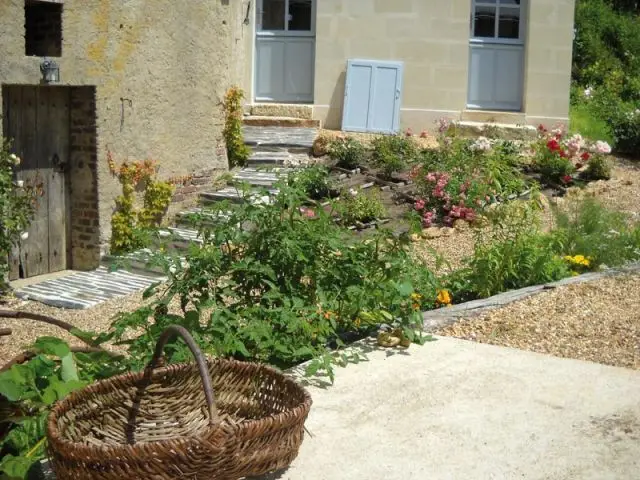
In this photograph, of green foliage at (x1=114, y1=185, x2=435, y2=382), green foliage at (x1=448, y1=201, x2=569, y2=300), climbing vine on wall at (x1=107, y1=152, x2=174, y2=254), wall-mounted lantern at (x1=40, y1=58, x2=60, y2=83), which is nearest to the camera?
green foliage at (x1=114, y1=185, x2=435, y2=382)

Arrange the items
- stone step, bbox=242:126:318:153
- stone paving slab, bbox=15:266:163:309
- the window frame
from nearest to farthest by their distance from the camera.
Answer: stone paving slab, bbox=15:266:163:309, stone step, bbox=242:126:318:153, the window frame

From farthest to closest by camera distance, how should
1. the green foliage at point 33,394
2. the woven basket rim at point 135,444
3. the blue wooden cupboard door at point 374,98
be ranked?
the blue wooden cupboard door at point 374,98 → the green foliage at point 33,394 → the woven basket rim at point 135,444

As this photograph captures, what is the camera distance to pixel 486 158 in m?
10.9

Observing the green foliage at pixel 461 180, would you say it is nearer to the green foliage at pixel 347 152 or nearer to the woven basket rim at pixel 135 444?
the green foliage at pixel 347 152

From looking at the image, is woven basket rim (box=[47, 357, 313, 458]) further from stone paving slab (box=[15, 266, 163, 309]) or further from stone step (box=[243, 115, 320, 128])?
stone step (box=[243, 115, 320, 128])

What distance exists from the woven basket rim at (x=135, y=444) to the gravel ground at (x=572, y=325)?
6.91 feet

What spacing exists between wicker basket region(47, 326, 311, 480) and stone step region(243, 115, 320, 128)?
952 centimetres

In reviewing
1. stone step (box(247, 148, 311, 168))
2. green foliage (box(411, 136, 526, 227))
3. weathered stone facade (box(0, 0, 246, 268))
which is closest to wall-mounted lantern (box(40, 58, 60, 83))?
weathered stone facade (box(0, 0, 246, 268))

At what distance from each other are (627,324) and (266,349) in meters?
2.38

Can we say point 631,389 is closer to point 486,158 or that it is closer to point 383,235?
point 383,235

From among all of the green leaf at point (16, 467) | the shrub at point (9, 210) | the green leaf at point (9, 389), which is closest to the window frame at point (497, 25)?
the shrub at point (9, 210)

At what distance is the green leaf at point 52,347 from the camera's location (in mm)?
3963

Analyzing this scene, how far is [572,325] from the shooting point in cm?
582

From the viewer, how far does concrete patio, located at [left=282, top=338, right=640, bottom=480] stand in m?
3.79
